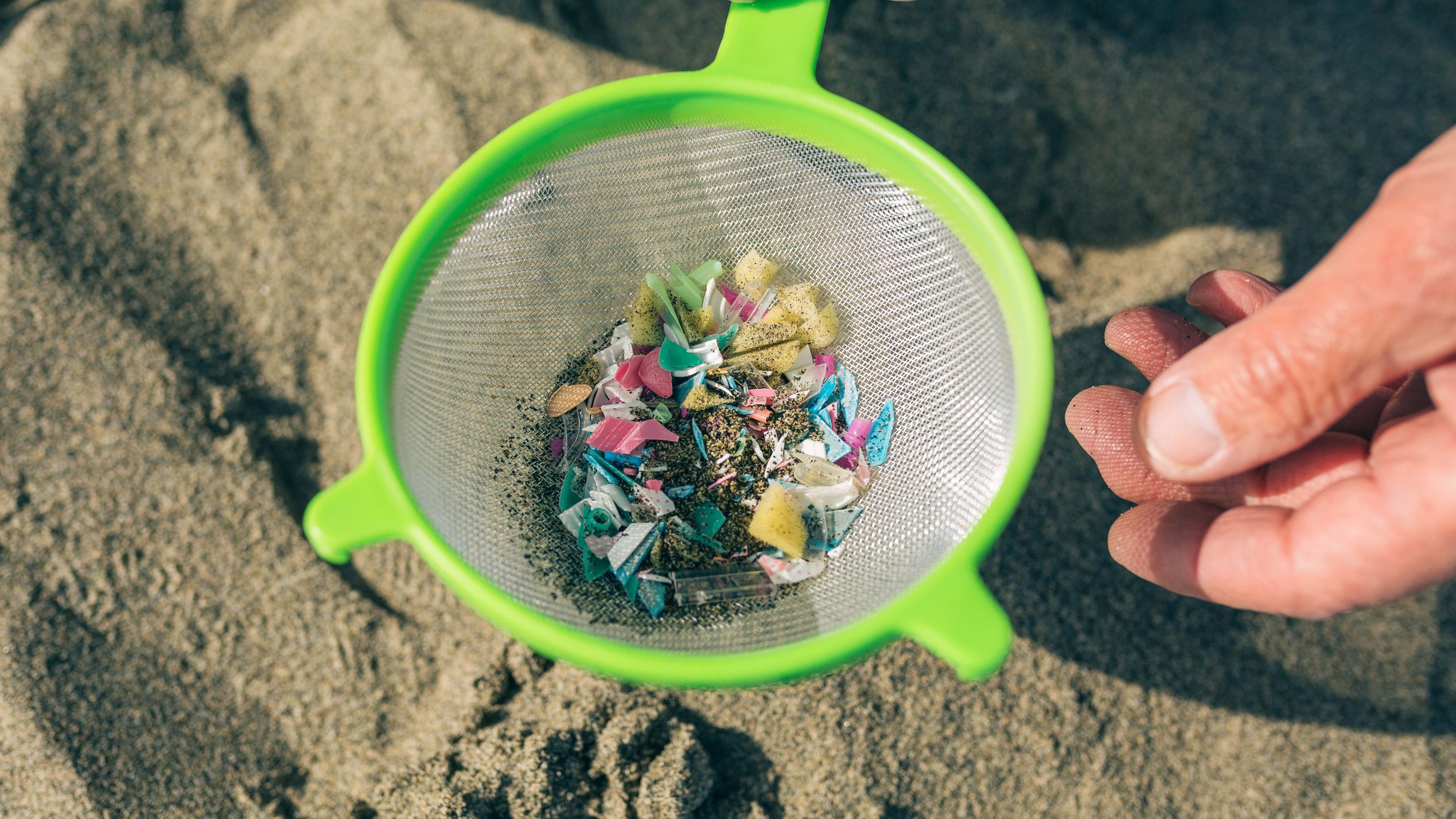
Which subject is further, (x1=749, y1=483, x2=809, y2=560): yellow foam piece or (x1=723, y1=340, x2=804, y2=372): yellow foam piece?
(x1=723, y1=340, x2=804, y2=372): yellow foam piece

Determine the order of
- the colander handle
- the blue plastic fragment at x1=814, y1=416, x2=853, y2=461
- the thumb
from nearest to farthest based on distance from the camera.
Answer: the thumb → the colander handle → the blue plastic fragment at x1=814, y1=416, x2=853, y2=461

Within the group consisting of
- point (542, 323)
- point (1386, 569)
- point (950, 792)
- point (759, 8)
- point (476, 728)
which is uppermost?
point (759, 8)

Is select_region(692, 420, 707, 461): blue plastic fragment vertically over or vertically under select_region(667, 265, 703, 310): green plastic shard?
under

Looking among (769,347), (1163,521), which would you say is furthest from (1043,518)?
(769,347)

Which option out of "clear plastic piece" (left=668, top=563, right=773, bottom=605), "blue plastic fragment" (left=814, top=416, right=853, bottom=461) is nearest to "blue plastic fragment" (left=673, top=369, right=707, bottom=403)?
"blue plastic fragment" (left=814, top=416, right=853, bottom=461)

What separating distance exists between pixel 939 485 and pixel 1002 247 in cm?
42

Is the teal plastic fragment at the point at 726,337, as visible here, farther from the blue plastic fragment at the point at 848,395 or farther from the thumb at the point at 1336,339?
the thumb at the point at 1336,339

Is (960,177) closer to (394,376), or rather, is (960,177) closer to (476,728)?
(394,376)

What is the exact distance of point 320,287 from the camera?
1837mm

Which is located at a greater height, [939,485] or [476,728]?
[939,485]

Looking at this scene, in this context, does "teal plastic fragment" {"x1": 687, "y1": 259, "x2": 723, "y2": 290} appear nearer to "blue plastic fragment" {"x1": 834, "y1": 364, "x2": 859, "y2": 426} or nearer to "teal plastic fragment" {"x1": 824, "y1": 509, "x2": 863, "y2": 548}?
"blue plastic fragment" {"x1": 834, "y1": 364, "x2": 859, "y2": 426}

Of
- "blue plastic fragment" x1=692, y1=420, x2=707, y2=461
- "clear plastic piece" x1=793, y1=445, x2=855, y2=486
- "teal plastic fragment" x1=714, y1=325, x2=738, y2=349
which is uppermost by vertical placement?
"teal plastic fragment" x1=714, y1=325, x2=738, y2=349

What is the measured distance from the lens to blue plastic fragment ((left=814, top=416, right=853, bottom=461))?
1.55m

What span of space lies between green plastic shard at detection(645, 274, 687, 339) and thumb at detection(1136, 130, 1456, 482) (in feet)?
2.78
